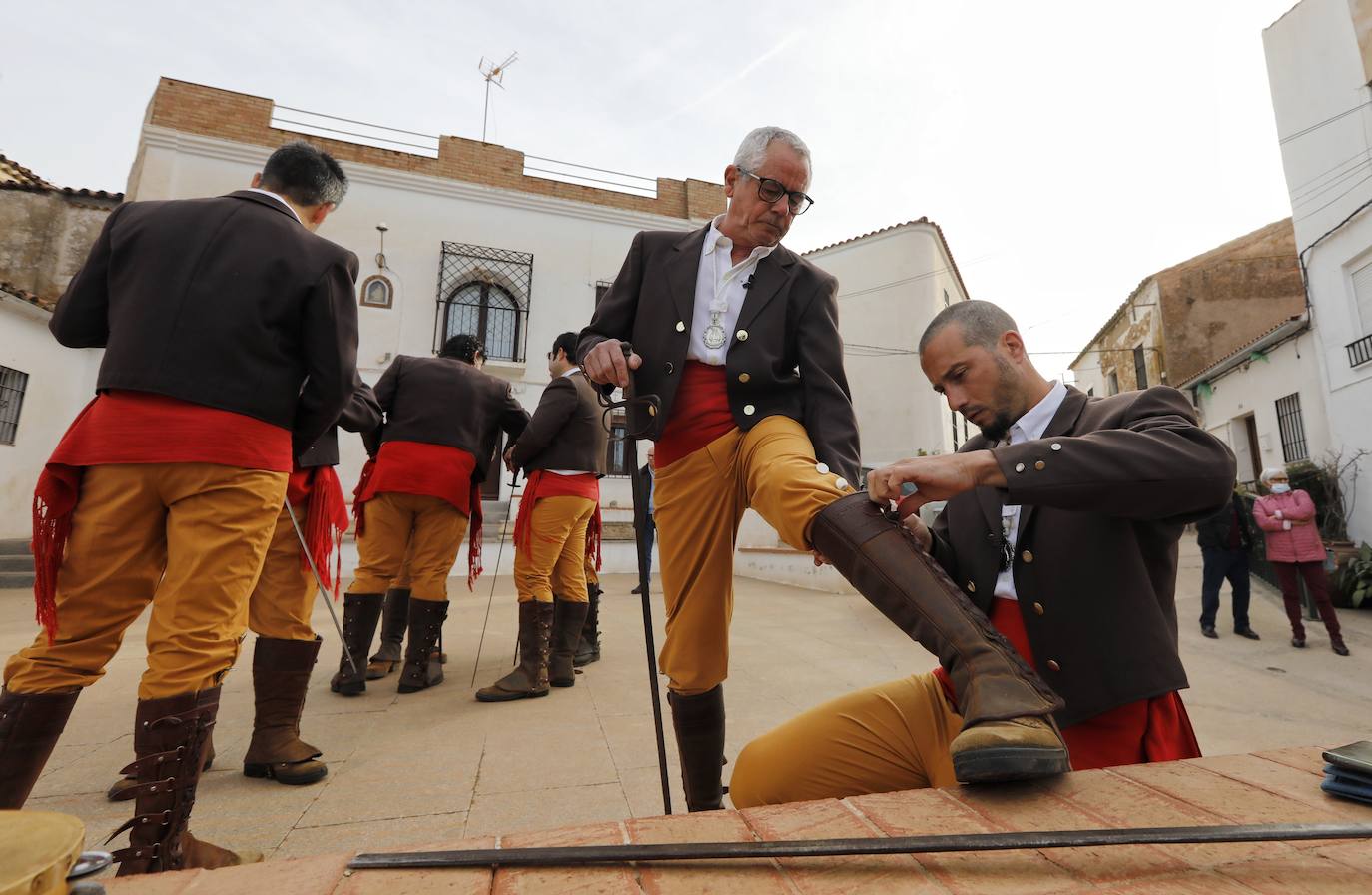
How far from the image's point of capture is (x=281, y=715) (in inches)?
98.5

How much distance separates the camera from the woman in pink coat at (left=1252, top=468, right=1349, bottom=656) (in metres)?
6.67

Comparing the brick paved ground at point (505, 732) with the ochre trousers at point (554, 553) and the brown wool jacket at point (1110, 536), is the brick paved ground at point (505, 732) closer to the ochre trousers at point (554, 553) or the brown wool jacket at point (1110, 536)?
the brown wool jacket at point (1110, 536)

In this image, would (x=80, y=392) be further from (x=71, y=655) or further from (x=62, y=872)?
(x=62, y=872)

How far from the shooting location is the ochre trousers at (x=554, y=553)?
3.80m

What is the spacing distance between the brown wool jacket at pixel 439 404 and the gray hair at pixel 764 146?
235 centimetres

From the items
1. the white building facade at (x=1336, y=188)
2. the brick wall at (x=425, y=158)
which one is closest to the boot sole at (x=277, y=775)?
the brick wall at (x=425, y=158)

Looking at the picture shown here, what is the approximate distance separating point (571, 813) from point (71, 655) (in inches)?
57.1

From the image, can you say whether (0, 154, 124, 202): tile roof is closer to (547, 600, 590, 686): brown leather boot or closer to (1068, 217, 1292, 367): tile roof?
(547, 600, 590, 686): brown leather boot

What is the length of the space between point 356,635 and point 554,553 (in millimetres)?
1144

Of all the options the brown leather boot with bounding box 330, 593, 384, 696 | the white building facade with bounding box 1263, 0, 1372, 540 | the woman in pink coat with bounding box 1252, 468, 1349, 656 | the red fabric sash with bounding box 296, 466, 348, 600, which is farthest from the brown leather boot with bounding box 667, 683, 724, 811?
the white building facade with bounding box 1263, 0, 1372, 540

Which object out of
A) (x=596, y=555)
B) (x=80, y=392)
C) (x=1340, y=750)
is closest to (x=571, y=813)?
(x=1340, y=750)

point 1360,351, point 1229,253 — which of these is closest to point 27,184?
point 1360,351

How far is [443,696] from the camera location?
3562 mm

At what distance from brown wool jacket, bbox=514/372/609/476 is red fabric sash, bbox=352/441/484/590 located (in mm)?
366
